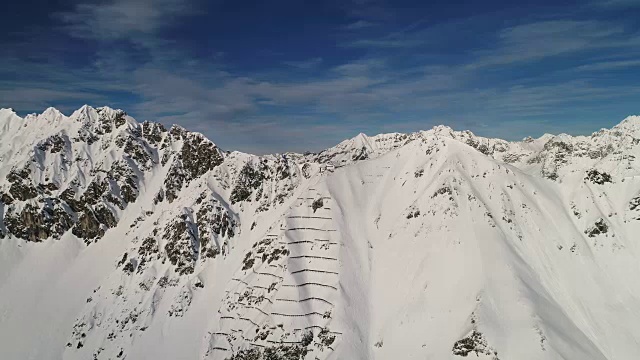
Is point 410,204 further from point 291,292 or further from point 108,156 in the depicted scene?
point 108,156

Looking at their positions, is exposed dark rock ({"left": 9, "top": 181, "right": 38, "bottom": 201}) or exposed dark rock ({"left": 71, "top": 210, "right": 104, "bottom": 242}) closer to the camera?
exposed dark rock ({"left": 71, "top": 210, "right": 104, "bottom": 242})

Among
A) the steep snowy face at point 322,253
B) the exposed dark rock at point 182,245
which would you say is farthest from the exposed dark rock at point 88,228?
the exposed dark rock at point 182,245

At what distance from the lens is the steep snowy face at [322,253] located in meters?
79.7

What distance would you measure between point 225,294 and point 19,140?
12336 cm

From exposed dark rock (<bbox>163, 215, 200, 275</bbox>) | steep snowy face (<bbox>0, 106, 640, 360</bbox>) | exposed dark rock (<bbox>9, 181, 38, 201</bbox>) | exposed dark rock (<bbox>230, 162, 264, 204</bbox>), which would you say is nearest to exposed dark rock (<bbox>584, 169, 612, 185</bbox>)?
steep snowy face (<bbox>0, 106, 640, 360</bbox>)

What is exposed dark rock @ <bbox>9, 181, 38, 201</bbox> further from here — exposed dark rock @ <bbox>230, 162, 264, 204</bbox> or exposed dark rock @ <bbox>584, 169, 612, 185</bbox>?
exposed dark rock @ <bbox>584, 169, 612, 185</bbox>

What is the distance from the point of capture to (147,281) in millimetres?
111500

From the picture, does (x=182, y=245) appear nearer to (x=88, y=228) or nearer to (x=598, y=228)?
(x=88, y=228)

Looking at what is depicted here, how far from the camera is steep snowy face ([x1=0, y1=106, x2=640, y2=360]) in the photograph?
3137 inches

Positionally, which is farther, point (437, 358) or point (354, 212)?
point (354, 212)

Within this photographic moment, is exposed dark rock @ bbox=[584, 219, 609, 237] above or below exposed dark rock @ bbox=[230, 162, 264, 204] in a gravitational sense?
below

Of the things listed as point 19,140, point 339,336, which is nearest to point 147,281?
point 339,336

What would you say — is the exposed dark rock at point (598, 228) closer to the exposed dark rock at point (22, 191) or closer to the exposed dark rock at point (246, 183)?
the exposed dark rock at point (246, 183)

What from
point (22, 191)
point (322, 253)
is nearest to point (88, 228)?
point (22, 191)
